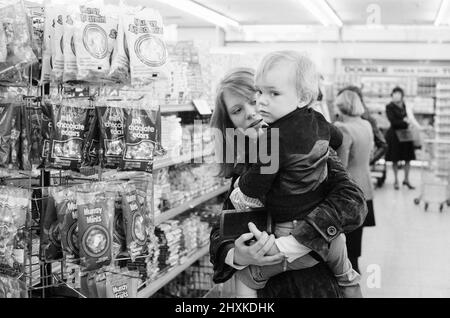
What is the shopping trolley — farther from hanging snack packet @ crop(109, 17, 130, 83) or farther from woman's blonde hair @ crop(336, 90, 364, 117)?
hanging snack packet @ crop(109, 17, 130, 83)

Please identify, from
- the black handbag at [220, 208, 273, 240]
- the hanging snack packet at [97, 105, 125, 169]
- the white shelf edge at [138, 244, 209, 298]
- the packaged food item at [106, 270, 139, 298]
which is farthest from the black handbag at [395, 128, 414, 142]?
the black handbag at [220, 208, 273, 240]

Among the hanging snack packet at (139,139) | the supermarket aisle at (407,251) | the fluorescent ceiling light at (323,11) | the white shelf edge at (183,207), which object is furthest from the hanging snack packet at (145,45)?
the fluorescent ceiling light at (323,11)

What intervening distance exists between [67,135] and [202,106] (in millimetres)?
1587

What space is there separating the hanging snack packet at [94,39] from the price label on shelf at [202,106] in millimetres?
1298

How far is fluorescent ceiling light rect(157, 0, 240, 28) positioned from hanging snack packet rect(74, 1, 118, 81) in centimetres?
868

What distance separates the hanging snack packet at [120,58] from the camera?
6.59 feet

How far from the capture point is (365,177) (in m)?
4.08

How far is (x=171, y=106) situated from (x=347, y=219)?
1732 millimetres

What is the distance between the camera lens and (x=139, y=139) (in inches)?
78.4

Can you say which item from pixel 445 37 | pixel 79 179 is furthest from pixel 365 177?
pixel 445 37

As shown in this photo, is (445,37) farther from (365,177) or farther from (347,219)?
(347,219)

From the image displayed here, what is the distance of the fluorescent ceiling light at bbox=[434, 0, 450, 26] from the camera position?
10761mm

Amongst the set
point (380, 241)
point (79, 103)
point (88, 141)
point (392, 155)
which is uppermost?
point (79, 103)
